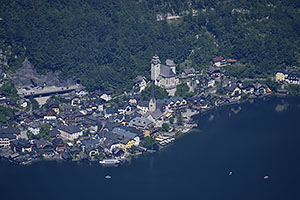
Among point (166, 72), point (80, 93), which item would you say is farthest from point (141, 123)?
point (166, 72)

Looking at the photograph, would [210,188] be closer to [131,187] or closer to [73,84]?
[131,187]

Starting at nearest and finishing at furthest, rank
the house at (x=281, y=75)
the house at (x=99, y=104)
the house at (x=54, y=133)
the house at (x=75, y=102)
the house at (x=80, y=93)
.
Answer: the house at (x=54, y=133) < the house at (x=99, y=104) < the house at (x=75, y=102) < the house at (x=80, y=93) < the house at (x=281, y=75)

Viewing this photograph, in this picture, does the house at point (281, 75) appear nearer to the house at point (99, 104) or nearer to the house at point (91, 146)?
the house at point (99, 104)

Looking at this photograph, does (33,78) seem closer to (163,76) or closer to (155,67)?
(155,67)

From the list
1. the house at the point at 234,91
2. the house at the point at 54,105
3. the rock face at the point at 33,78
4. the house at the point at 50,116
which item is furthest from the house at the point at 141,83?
the house at the point at 50,116

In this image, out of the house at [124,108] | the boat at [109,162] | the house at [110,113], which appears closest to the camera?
the boat at [109,162]

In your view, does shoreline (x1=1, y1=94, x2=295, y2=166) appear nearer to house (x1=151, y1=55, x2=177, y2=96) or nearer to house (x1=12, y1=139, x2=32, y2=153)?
house (x1=12, y1=139, x2=32, y2=153)
